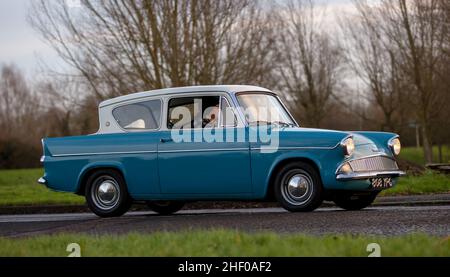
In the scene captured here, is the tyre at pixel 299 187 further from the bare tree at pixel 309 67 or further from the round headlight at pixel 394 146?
the bare tree at pixel 309 67

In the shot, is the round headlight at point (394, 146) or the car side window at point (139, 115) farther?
the car side window at point (139, 115)

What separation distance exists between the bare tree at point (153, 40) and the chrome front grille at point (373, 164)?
12.9 m

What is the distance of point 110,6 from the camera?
2184 cm

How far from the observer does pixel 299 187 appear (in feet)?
31.2

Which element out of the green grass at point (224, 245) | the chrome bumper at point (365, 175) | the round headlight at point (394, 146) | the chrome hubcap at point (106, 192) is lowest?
the green grass at point (224, 245)

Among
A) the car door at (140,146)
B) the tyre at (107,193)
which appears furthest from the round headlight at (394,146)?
the tyre at (107,193)

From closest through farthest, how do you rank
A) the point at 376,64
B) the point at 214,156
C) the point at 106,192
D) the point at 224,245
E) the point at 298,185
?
1. the point at 224,245
2. the point at 298,185
3. the point at 214,156
4. the point at 106,192
5. the point at 376,64

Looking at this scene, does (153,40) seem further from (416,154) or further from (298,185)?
(416,154)

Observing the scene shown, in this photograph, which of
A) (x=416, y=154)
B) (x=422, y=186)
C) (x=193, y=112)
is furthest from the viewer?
(x=416, y=154)

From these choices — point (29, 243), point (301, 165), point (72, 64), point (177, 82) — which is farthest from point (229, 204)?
point (72, 64)

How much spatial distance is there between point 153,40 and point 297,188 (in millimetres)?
13464

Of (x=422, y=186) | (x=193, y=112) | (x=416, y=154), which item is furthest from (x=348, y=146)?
(x=416, y=154)

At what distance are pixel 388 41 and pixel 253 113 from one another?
1093 inches

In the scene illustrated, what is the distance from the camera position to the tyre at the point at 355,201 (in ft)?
34.3
